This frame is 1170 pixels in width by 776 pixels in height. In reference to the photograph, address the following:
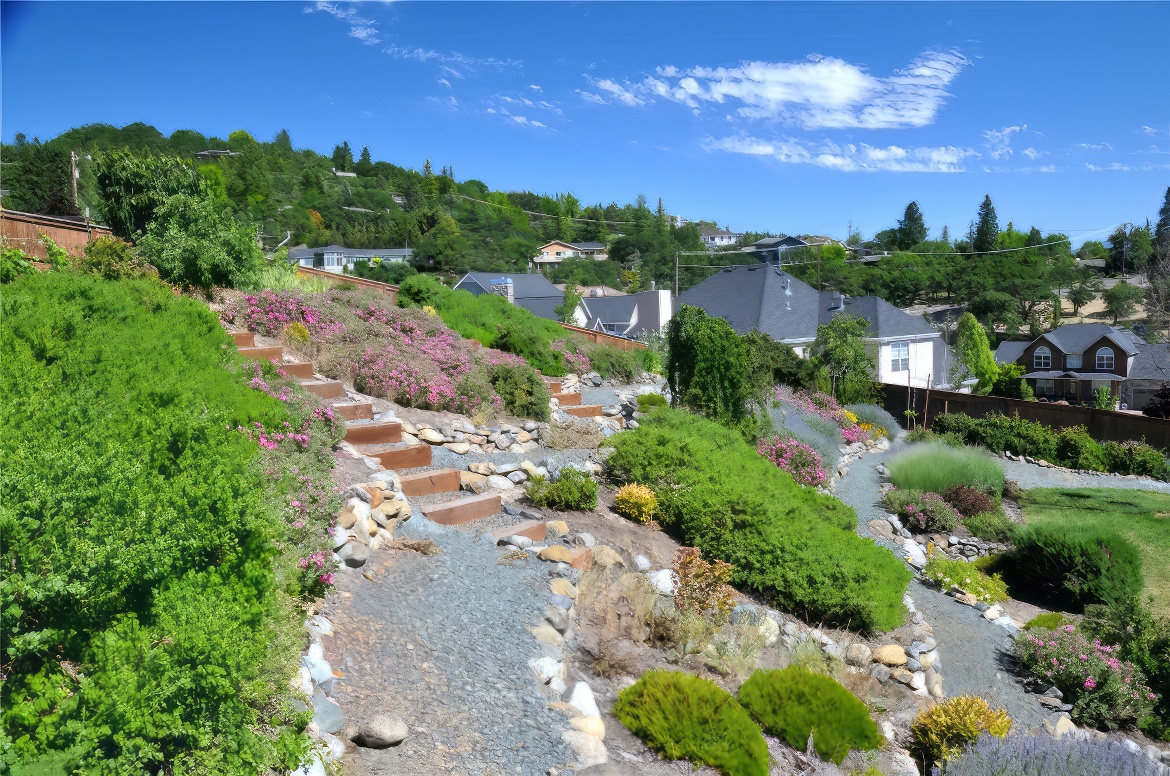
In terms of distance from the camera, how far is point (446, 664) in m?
4.40

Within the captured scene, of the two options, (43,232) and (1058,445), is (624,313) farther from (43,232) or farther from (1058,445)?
(43,232)

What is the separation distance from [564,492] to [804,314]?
29.2 metres

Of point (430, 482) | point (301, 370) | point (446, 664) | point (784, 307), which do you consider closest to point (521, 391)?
point (301, 370)

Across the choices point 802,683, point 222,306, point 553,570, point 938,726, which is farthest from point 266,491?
point 222,306

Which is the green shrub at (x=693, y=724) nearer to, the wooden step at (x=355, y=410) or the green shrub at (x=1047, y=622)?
the wooden step at (x=355, y=410)

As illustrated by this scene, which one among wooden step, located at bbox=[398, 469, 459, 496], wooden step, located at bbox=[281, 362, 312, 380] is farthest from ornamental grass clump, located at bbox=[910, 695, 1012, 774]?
wooden step, located at bbox=[281, 362, 312, 380]

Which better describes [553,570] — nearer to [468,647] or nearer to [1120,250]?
[468,647]

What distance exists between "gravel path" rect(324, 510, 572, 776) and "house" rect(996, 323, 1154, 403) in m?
43.5

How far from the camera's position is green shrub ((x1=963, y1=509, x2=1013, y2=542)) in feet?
40.6

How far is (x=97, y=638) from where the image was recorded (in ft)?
8.95

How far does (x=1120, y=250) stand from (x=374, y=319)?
85.2m

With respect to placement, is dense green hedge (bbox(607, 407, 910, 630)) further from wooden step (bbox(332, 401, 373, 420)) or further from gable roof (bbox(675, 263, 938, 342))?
Answer: gable roof (bbox(675, 263, 938, 342))

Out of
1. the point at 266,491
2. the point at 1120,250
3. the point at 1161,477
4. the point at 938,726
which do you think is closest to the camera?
the point at 266,491

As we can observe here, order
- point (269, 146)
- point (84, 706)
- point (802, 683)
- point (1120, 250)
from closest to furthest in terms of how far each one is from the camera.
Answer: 1. point (84, 706)
2. point (802, 683)
3. point (1120, 250)
4. point (269, 146)
